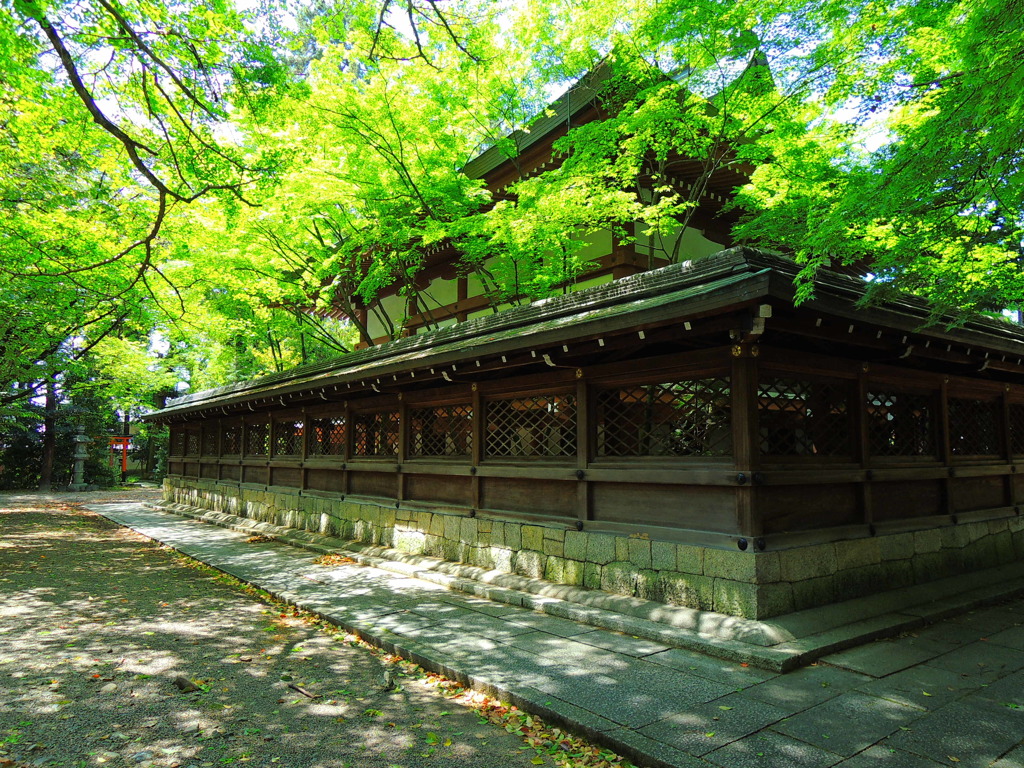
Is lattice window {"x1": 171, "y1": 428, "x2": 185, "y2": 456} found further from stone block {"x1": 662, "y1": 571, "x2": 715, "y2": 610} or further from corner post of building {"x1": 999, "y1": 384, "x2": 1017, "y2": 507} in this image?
corner post of building {"x1": 999, "y1": 384, "x2": 1017, "y2": 507}

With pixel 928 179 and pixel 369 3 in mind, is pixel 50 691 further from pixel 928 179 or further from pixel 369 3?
pixel 369 3

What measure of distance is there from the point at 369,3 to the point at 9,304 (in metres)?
10.4

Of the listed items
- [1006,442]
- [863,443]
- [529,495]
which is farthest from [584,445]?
[1006,442]

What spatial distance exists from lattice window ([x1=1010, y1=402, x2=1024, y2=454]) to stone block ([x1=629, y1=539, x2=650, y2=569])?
6645 mm

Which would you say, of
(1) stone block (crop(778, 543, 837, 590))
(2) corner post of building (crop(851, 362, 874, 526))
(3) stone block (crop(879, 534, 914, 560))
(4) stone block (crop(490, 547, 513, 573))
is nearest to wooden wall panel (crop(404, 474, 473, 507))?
(4) stone block (crop(490, 547, 513, 573))

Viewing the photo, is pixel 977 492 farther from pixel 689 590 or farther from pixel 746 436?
pixel 689 590

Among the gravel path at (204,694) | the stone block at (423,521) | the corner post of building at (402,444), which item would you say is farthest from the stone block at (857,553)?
the corner post of building at (402,444)

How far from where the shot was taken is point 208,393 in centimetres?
1811

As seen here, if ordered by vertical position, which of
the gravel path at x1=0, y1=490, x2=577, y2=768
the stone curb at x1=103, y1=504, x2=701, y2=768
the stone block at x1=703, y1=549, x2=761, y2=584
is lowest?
the gravel path at x1=0, y1=490, x2=577, y2=768

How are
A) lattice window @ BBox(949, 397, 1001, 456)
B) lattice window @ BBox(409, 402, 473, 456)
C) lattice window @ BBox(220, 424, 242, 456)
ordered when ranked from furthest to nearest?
lattice window @ BBox(220, 424, 242, 456), lattice window @ BBox(409, 402, 473, 456), lattice window @ BBox(949, 397, 1001, 456)

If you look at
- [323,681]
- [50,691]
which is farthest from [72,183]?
[323,681]

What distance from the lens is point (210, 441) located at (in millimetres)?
18172

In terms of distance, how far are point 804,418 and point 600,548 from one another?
2.54m

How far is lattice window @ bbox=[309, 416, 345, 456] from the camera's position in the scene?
11766 mm
